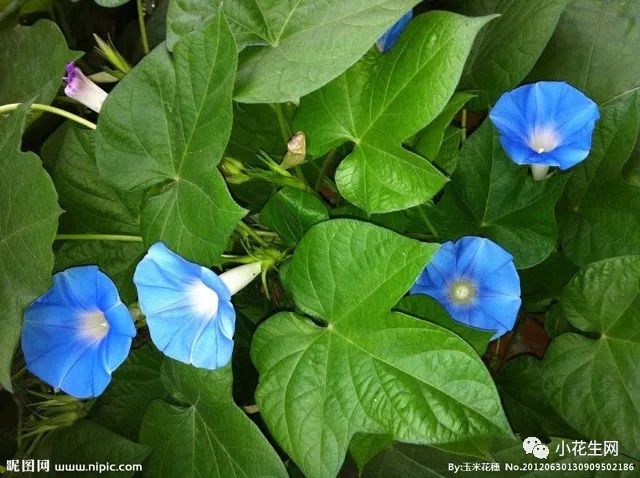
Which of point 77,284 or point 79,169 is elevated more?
point 79,169

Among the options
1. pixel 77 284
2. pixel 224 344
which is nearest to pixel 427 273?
pixel 224 344

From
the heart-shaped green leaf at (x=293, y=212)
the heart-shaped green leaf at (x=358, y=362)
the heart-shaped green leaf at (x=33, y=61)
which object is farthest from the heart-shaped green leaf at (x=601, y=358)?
the heart-shaped green leaf at (x=33, y=61)

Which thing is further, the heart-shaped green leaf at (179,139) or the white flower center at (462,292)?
the white flower center at (462,292)

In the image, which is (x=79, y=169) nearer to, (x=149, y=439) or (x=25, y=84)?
(x=25, y=84)

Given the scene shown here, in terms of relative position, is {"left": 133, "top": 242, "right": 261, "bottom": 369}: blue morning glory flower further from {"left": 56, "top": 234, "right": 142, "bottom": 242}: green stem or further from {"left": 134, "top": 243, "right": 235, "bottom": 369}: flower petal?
{"left": 56, "top": 234, "right": 142, "bottom": 242}: green stem

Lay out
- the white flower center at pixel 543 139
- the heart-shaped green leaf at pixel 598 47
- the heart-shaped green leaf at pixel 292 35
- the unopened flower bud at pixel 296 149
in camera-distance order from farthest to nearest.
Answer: the heart-shaped green leaf at pixel 598 47, the white flower center at pixel 543 139, the unopened flower bud at pixel 296 149, the heart-shaped green leaf at pixel 292 35

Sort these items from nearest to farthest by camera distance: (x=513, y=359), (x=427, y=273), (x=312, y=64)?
(x=312, y=64)
(x=427, y=273)
(x=513, y=359)

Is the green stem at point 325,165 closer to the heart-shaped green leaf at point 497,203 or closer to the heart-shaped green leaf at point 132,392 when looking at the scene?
the heart-shaped green leaf at point 497,203

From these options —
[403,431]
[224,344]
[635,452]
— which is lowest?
[635,452]

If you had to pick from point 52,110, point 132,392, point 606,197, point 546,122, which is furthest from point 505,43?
point 132,392
